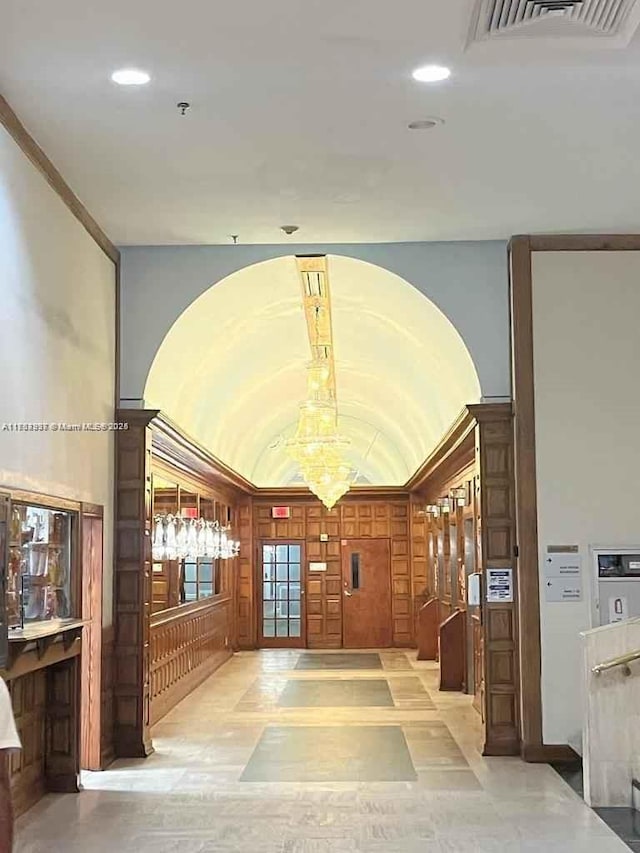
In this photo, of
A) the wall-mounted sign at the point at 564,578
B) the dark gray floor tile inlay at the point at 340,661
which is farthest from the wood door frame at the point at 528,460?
the dark gray floor tile inlay at the point at 340,661

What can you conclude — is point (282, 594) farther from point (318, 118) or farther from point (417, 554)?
point (318, 118)

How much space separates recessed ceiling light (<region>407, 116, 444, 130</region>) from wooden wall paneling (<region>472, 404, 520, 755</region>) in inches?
116

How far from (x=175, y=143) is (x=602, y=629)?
13.6ft

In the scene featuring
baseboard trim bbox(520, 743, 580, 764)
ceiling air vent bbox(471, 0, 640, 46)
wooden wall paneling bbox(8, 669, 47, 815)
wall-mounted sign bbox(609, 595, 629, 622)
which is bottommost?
baseboard trim bbox(520, 743, 580, 764)

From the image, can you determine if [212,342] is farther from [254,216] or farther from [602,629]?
[602,629]

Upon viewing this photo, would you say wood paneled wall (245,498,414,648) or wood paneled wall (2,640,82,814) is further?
wood paneled wall (245,498,414,648)

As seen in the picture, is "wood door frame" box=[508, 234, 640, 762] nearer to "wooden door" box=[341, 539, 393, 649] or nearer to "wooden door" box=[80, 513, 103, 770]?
"wooden door" box=[80, 513, 103, 770]

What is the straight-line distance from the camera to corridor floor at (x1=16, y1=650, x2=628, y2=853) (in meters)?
6.32

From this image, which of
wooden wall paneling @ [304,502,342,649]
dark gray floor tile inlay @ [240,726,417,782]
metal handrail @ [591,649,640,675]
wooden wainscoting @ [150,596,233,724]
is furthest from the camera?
wooden wall paneling @ [304,502,342,649]

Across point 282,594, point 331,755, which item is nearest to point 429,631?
point 282,594

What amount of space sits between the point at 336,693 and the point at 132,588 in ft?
15.6

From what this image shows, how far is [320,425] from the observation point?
1382 centimetres

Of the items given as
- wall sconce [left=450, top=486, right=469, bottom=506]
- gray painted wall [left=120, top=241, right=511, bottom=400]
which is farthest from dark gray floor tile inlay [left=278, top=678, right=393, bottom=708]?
gray painted wall [left=120, top=241, right=511, bottom=400]

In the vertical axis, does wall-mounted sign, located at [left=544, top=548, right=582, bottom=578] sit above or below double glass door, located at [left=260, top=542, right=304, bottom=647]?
above
